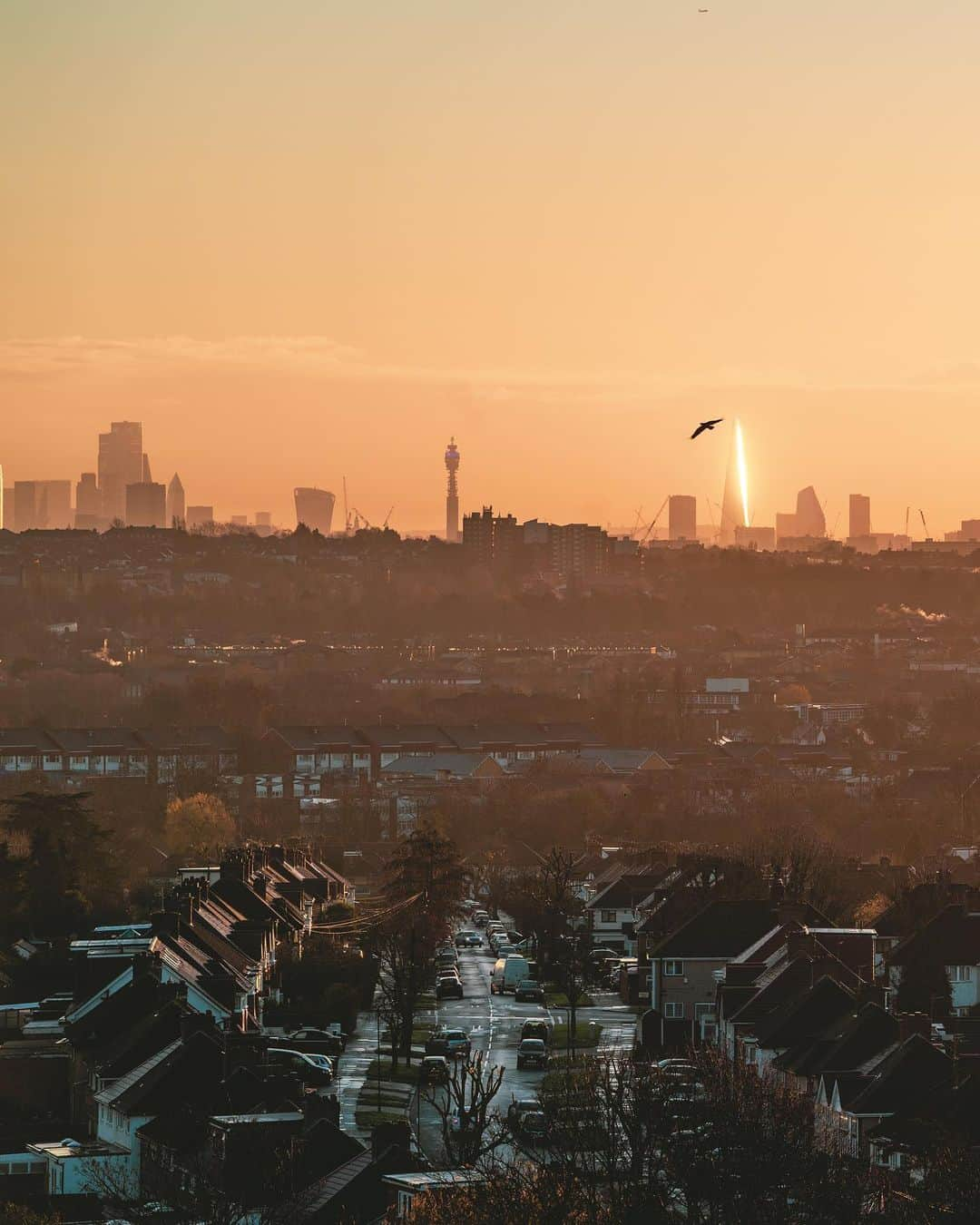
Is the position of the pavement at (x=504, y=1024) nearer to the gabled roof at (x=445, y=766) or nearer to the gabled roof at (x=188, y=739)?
→ the gabled roof at (x=445, y=766)

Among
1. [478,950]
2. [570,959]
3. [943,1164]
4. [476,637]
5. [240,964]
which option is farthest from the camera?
[476,637]

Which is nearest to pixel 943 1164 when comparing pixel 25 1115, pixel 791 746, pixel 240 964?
pixel 25 1115

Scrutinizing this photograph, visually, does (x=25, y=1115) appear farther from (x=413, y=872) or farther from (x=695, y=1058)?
(x=413, y=872)

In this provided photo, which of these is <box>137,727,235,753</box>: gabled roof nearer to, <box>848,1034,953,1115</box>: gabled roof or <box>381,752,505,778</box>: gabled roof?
<box>381,752,505,778</box>: gabled roof

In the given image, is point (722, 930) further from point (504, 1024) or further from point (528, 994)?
point (528, 994)

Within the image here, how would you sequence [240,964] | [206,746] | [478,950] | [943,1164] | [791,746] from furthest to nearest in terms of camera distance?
[791,746]
[206,746]
[478,950]
[240,964]
[943,1164]

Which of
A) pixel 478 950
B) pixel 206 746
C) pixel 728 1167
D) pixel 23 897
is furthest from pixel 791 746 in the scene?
pixel 728 1167

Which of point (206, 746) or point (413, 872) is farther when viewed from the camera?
point (206, 746)
